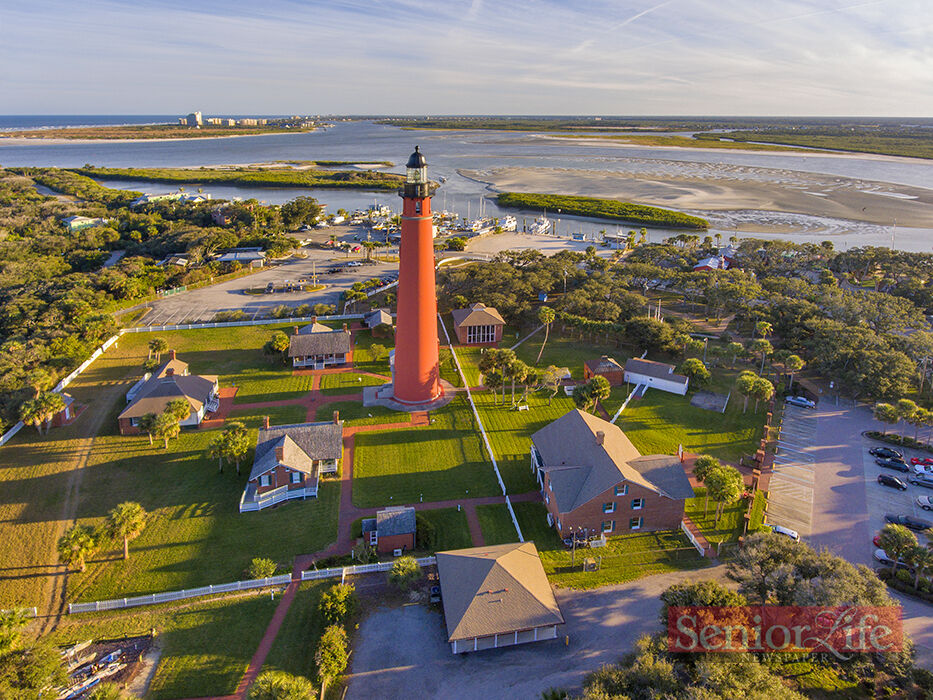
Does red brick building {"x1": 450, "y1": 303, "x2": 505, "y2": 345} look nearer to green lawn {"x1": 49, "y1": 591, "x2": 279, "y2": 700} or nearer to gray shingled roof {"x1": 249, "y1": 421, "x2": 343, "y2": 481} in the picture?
gray shingled roof {"x1": 249, "y1": 421, "x2": 343, "y2": 481}

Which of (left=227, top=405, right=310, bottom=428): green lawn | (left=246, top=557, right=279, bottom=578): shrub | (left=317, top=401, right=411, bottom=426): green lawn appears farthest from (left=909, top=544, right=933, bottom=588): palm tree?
(left=227, top=405, right=310, bottom=428): green lawn

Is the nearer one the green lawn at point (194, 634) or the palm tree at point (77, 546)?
the green lawn at point (194, 634)

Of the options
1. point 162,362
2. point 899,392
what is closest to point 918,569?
point 899,392

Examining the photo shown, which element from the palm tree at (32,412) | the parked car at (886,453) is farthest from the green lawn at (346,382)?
the parked car at (886,453)

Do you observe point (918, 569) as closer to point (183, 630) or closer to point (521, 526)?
point (521, 526)

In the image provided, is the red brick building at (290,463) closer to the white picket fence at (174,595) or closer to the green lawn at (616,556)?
the white picket fence at (174,595)
